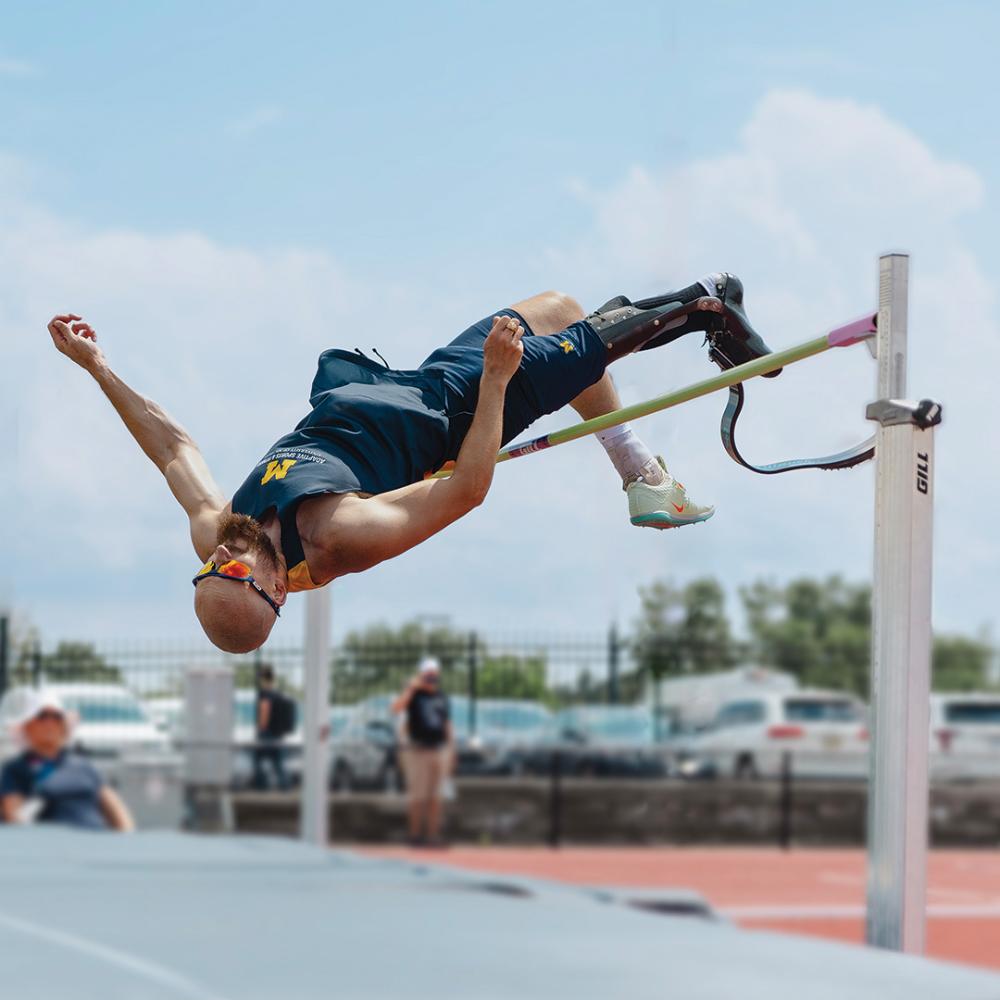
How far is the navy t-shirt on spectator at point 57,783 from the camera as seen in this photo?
1344 centimetres

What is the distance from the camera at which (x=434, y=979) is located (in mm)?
10766

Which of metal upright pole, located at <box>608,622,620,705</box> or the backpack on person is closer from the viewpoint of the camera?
the backpack on person

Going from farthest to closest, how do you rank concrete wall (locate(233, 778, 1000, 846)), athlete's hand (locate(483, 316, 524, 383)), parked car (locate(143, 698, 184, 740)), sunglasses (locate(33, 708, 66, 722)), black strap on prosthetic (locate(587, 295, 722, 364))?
concrete wall (locate(233, 778, 1000, 846)) → parked car (locate(143, 698, 184, 740)) → sunglasses (locate(33, 708, 66, 722)) → black strap on prosthetic (locate(587, 295, 722, 364)) → athlete's hand (locate(483, 316, 524, 383))

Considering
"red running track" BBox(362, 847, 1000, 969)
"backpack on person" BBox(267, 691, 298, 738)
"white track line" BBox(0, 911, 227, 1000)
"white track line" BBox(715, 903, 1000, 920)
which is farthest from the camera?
"backpack on person" BBox(267, 691, 298, 738)

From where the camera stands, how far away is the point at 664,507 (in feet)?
15.7

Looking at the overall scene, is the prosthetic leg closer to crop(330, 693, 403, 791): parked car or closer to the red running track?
the red running track

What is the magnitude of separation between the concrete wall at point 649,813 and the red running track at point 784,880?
0.33m

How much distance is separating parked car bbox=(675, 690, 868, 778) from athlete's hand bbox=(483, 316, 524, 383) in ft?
70.8

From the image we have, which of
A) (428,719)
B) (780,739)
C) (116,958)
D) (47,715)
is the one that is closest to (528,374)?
(116,958)

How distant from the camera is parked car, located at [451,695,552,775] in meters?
24.0

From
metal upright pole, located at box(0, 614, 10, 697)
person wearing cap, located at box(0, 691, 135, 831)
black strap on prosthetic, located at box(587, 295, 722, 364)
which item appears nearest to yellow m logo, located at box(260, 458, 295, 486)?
black strap on prosthetic, located at box(587, 295, 722, 364)

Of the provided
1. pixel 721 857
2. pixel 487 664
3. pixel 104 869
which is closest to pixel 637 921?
pixel 104 869

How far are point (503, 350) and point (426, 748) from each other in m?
14.7

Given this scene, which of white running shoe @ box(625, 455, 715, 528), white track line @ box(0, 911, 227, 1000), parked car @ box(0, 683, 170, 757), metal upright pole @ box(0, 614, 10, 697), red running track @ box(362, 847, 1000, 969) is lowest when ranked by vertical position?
red running track @ box(362, 847, 1000, 969)
